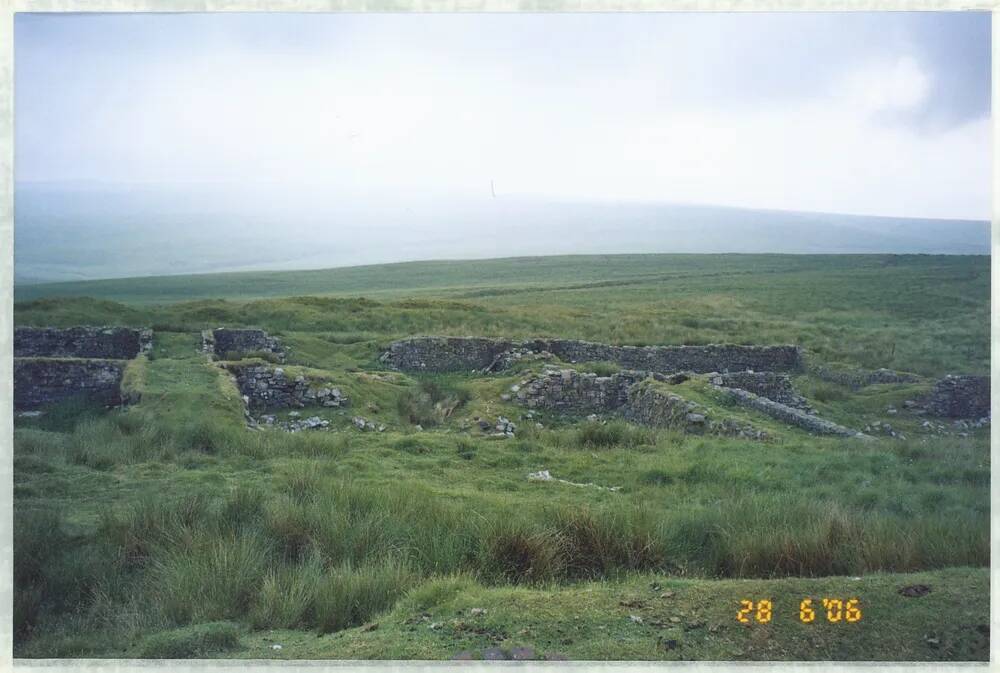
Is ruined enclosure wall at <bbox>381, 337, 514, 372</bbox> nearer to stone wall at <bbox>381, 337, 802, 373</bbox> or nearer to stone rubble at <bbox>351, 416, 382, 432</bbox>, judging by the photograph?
stone wall at <bbox>381, 337, 802, 373</bbox>

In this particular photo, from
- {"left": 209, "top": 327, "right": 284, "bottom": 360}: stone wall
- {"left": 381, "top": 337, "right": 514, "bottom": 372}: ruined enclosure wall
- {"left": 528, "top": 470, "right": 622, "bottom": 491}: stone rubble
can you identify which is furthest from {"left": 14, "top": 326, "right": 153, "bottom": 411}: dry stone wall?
{"left": 528, "top": 470, "right": 622, "bottom": 491}: stone rubble

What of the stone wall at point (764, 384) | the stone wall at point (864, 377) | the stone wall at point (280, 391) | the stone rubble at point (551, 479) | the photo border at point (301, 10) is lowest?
the stone wall at point (864, 377)

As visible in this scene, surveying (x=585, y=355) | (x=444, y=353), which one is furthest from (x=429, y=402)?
(x=585, y=355)

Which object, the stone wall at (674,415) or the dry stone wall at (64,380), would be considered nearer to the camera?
the stone wall at (674,415)

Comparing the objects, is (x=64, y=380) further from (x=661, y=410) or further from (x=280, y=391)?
(x=661, y=410)

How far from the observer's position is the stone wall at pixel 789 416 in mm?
12977

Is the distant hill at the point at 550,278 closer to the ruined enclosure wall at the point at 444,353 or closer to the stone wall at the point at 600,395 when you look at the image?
the stone wall at the point at 600,395

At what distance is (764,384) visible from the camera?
17.1 m

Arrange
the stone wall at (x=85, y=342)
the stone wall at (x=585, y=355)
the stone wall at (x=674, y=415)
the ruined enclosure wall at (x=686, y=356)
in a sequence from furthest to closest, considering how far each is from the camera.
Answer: the ruined enclosure wall at (x=686, y=356) → the stone wall at (x=585, y=355) → the stone wall at (x=85, y=342) → the stone wall at (x=674, y=415)

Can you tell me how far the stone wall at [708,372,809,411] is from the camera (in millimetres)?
16828

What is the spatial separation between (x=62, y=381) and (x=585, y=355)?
13562 mm

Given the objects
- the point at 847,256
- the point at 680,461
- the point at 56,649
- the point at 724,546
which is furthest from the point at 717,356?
the point at 847,256

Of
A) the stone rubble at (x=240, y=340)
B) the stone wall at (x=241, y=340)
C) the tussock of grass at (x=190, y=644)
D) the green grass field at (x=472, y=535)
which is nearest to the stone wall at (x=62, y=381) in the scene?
the green grass field at (x=472, y=535)

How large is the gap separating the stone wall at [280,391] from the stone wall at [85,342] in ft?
22.5
